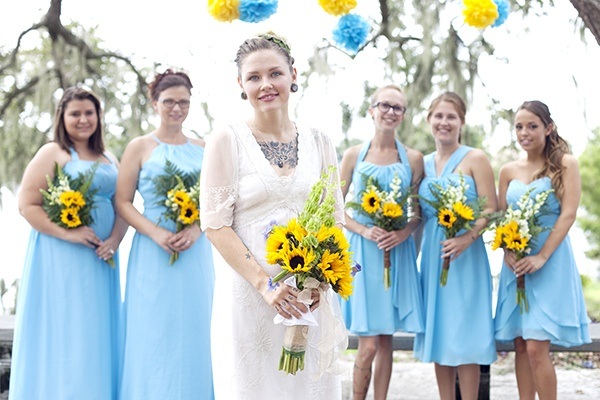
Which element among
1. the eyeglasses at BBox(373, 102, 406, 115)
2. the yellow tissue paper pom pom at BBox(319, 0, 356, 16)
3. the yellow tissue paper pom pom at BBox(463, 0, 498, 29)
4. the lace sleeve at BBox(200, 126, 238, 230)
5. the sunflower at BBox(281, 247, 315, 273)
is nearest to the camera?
the sunflower at BBox(281, 247, 315, 273)

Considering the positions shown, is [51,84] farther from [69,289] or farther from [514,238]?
[514,238]

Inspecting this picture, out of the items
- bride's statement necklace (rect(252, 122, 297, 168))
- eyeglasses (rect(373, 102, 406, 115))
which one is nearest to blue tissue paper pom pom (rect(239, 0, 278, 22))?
eyeglasses (rect(373, 102, 406, 115))

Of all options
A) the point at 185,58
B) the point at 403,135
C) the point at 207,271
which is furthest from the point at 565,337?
the point at 185,58

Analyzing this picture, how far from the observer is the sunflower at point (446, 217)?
5.11 meters

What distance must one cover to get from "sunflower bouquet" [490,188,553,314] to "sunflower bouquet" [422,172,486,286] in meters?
0.16

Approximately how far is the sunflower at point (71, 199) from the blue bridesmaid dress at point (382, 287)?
5.58ft

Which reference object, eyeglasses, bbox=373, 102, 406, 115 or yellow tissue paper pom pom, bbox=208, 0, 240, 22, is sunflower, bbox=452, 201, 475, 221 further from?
yellow tissue paper pom pom, bbox=208, 0, 240, 22

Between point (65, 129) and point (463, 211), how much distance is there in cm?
249

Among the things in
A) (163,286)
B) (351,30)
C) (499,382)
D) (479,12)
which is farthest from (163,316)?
(499,382)

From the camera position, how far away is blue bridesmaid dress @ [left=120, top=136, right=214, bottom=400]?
501 cm

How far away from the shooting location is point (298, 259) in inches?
125

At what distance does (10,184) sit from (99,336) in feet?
13.4

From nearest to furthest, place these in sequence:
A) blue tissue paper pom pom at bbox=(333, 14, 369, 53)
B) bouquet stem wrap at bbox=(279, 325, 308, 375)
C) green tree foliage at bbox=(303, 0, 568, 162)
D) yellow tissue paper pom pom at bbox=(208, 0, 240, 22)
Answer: bouquet stem wrap at bbox=(279, 325, 308, 375)
yellow tissue paper pom pom at bbox=(208, 0, 240, 22)
blue tissue paper pom pom at bbox=(333, 14, 369, 53)
green tree foliage at bbox=(303, 0, 568, 162)

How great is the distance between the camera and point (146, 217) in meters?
5.18
